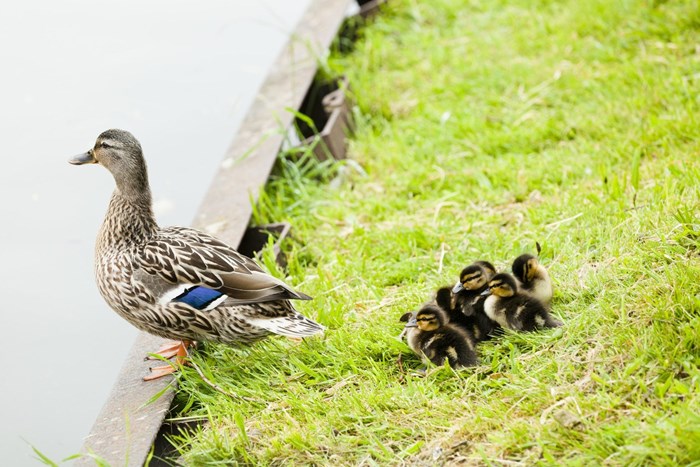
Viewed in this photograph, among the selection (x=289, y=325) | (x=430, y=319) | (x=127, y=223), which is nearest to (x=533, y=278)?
(x=430, y=319)

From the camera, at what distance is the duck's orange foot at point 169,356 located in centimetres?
362

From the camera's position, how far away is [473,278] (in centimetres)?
352

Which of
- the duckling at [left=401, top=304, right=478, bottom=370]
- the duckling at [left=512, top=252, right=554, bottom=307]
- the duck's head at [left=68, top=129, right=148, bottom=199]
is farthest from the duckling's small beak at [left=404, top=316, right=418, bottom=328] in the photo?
the duck's head at [left=68, top=129, right=148, bottom=199]

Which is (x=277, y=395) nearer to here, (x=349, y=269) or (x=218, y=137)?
(x=349, y=269)

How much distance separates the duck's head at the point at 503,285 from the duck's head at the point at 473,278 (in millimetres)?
74

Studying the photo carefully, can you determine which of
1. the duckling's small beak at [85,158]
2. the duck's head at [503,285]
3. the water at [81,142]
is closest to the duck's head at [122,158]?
the duckling's small beak at [85,158]

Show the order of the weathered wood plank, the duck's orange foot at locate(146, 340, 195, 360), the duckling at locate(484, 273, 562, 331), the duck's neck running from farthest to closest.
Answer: the duck's neck → the duck's orange foot at locate(146, 340, 195, 360) → the duckling at locate(484, 273, 562, 331) → the weathered wood plank

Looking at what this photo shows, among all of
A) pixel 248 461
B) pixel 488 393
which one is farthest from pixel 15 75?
pixel 488 393

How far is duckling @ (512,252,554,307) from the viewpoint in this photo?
3453 millimetres

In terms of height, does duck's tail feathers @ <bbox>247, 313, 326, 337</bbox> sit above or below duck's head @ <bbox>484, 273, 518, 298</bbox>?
above

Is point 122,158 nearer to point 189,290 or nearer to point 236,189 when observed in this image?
point 189,290

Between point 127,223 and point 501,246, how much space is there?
5.56 feet

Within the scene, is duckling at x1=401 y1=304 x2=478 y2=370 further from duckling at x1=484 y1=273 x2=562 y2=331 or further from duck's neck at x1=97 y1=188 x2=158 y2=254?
duck's neck at x1=97 y1=188 x2=158 y2=254

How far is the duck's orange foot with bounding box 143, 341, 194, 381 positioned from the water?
542 mm
